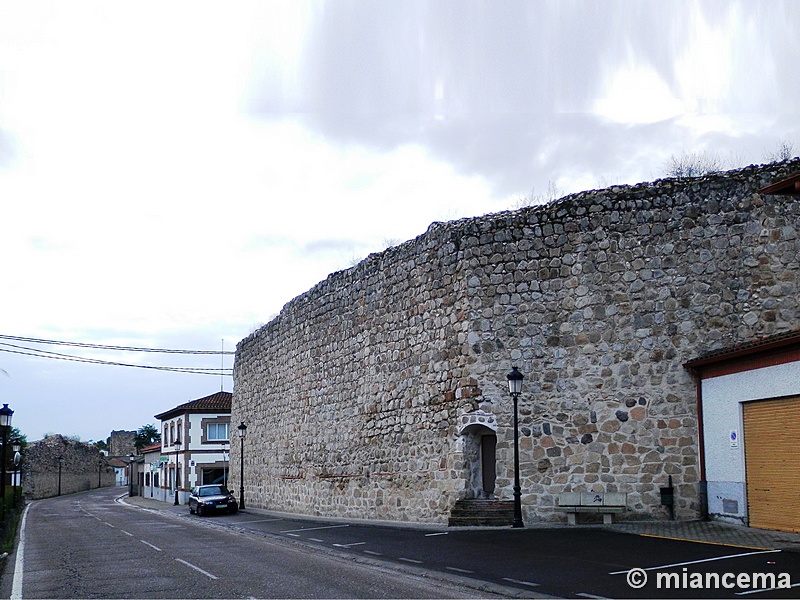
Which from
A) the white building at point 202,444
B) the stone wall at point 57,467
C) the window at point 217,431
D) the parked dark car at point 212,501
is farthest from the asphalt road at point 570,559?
the stone wall at point 57,467

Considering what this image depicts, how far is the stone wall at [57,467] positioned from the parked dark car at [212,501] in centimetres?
3512

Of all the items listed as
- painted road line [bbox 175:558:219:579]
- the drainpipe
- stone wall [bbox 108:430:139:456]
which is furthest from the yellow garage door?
stone wall [bbox 108:430:139:456]

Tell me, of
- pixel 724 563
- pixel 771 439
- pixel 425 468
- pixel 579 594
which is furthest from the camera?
pixel 425 468

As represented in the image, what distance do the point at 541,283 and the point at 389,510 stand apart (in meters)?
7.43

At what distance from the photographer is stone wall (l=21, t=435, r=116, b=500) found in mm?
66000

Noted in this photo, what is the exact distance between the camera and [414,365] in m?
21.1

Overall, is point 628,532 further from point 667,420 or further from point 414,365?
point 414,365

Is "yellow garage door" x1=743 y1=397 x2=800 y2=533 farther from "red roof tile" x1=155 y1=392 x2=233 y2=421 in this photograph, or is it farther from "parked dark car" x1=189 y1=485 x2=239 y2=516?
"red roof tile" x1=155 y1=392 x2=233 y2=421

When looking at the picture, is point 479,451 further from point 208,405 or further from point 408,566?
point 208,405

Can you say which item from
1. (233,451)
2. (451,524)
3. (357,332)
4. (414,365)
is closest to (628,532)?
(451,524)

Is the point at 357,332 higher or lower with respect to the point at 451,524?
higher

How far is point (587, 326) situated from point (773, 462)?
4853mm

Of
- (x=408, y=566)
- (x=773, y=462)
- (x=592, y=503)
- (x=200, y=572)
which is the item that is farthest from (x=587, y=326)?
(x=200, y=572)

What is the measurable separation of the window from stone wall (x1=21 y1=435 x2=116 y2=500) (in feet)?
58.9
